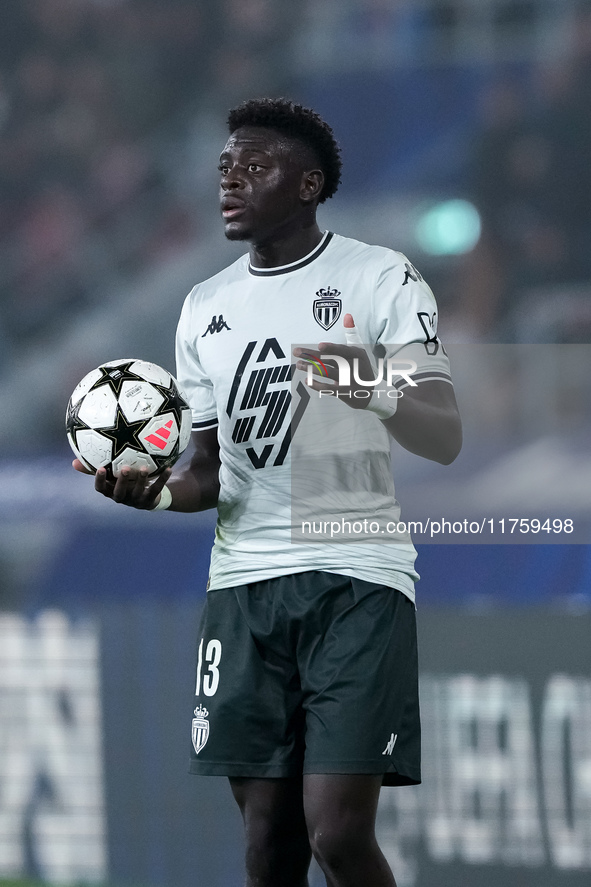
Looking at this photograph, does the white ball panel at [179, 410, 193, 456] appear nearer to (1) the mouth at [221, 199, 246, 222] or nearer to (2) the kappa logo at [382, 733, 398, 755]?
(1) the mouth at [221, 199, 246, 222]

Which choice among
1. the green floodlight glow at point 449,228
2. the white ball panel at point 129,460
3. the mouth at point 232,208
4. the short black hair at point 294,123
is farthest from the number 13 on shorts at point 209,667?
the green floodlight glow at point 449,228

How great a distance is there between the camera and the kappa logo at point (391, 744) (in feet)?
5.78

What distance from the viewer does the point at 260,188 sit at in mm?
1991

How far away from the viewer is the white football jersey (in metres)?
1.86

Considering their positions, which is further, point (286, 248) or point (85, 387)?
point (286, 248)

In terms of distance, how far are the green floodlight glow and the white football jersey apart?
57 cm

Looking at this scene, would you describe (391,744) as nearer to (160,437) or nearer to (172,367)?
(160,437)

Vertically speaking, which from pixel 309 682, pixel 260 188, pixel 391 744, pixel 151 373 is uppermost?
pixel 260 188

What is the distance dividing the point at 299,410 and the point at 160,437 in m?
0.27

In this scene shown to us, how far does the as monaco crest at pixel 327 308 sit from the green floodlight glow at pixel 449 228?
0.68 meters

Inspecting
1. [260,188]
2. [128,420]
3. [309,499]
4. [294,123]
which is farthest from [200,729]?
[294,123]

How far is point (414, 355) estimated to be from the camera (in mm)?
1839

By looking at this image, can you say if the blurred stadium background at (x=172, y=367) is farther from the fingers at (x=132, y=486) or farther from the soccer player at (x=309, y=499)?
the fingers at (x=132, y=486)

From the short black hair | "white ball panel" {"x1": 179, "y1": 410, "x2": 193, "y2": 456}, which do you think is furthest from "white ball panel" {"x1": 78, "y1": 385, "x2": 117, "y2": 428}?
the short black hair
